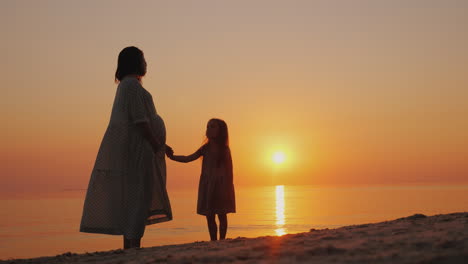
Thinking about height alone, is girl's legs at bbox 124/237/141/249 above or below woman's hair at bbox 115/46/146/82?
below

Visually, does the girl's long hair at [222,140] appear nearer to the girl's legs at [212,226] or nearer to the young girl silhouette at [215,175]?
the young girl silhouette at [215,175]

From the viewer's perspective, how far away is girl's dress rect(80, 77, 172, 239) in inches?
290

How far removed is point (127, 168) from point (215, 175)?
284 cm

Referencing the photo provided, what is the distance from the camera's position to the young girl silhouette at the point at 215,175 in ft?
33.0

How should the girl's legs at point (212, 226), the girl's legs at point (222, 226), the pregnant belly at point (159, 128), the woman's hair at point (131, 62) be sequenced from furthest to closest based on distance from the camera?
the girl's legs at point (212, 226), the girl's legs at point (222, 226), the pregnant belly at point (159, 128), the woman's hair at point (131, 62)

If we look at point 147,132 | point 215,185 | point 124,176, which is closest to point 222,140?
point 215,185

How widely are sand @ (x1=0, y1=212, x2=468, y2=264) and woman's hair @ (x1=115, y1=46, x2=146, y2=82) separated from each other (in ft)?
6.94

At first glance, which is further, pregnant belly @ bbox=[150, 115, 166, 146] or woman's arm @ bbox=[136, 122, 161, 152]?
pregnant belly @ bbox=[150, 115, 166, 146]

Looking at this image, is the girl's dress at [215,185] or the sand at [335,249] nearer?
the sand at [335,249]

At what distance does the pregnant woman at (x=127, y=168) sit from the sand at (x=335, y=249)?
0.46 m

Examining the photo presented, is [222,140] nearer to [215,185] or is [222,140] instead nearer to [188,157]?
[188,157]

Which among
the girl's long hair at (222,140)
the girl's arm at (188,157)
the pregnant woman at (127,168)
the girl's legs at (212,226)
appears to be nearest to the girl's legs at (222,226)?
the girl's legs at (212,226)

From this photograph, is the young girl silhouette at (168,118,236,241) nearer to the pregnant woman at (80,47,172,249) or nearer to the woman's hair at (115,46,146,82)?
the pregnant woman at (80,47,172,249)

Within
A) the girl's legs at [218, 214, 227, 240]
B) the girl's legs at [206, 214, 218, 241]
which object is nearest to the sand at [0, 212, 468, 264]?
the girl's legs at [218, 214, 227, 240]
